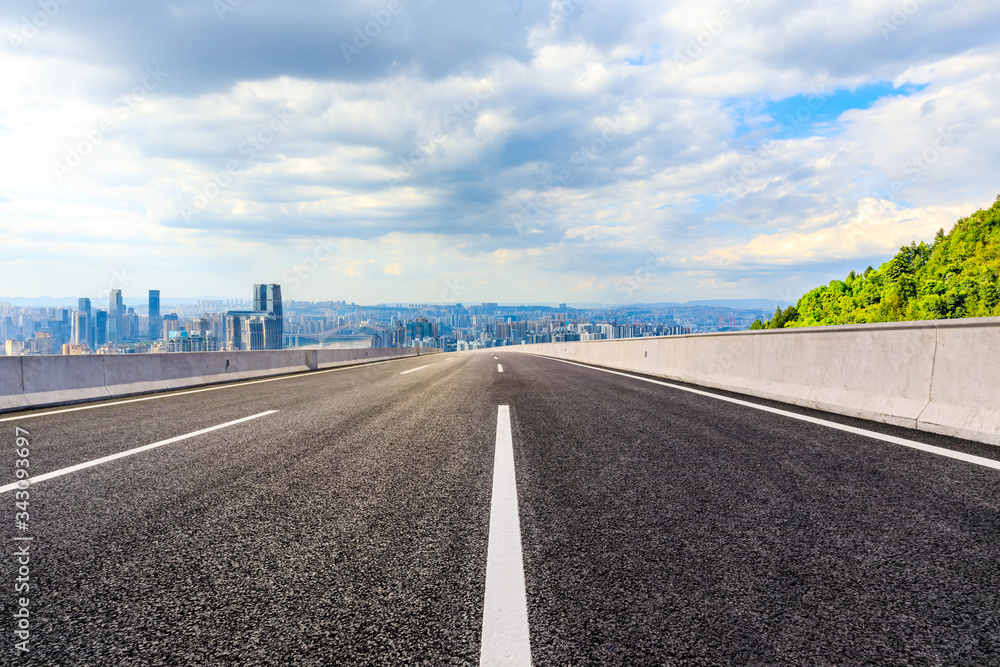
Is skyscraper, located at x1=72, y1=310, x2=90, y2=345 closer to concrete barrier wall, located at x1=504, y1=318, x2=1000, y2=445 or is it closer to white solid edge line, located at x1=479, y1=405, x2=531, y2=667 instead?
concrete barrier wall, located at x1=504, y1=318, x2=1000, y2=445

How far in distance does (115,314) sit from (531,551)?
19663 cm

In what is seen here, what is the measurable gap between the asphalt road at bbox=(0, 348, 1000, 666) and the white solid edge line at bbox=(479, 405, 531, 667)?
1.5 inches

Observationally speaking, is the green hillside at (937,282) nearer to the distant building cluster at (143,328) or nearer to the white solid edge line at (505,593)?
the distant building cluster at (143,328)

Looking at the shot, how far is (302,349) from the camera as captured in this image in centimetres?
2027

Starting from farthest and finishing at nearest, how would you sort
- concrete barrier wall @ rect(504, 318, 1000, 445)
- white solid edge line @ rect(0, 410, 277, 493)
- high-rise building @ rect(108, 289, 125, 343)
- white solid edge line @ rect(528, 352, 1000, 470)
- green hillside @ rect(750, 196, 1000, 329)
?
high-rise building @ rect(108, 289, 125, 343)
green hillside @ rect(750, 196, 1000, 329)
concrete barrier wall @ rect(504, 318, 1000, 445)
white solid edge line @ rect(528, 352, 1000, 470)
white solid edge line @ rect(0, 410, 277, 493)

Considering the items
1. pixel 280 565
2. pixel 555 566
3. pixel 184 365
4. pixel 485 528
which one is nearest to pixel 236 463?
pixel 280 565

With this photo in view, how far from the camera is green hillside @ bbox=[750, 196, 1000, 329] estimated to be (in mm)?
88500

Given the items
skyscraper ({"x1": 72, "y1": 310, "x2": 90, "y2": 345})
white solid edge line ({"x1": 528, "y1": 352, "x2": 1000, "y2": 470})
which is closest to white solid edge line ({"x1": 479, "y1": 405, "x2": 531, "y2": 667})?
white solid edge line ({"x1": 528, "y1": 352, "x2": 1000, "y2": 470})

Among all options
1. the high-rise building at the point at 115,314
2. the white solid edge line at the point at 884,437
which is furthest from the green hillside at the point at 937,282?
the high-rise building at the point at 115,314

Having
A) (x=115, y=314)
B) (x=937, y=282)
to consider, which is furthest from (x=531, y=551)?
(x=115, y=314)

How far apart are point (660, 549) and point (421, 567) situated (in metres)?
1.18

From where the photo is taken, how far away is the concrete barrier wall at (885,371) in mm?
5152

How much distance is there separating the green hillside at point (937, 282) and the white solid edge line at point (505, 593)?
289 feet

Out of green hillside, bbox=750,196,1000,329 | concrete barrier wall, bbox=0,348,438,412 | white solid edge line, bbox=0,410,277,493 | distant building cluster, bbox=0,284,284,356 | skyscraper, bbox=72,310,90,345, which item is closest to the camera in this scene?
white solid edge line, bbox=0,410,277,493
